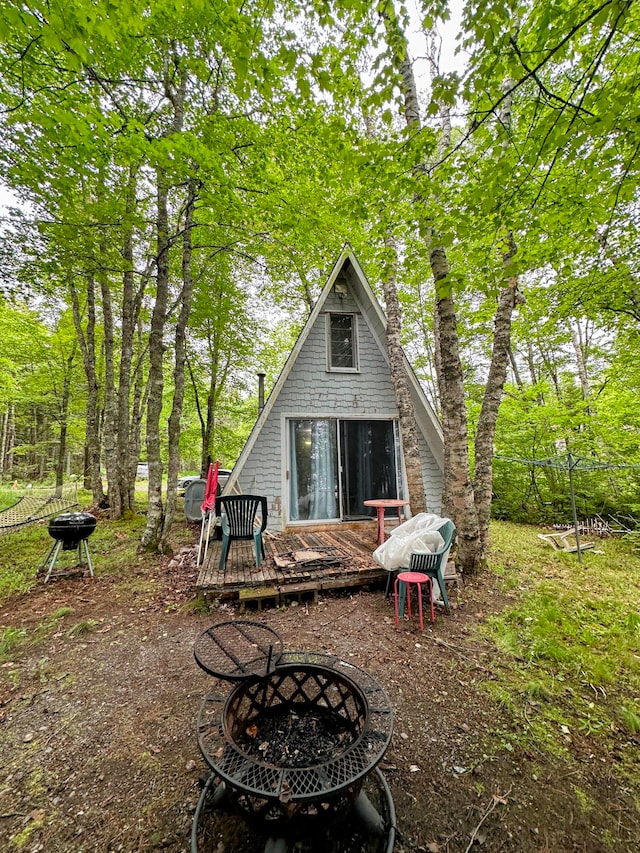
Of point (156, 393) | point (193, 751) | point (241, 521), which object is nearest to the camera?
point (193, 751)

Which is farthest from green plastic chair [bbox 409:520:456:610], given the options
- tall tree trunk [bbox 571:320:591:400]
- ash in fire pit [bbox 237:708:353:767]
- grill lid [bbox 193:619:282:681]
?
tall tree trunk [bbox 571:320:591:400]

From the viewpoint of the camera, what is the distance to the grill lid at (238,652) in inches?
74.5

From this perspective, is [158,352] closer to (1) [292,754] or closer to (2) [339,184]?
(2) [339,184]

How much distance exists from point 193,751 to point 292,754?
2.47 feet

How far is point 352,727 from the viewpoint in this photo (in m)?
1.84

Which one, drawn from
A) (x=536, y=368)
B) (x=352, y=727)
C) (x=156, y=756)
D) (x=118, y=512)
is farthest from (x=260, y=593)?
(x=536, y=368)

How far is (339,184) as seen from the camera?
6.02 m

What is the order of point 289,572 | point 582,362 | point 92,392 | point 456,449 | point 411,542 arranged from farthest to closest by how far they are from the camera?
point 582,362, point 92,392, point 456,449, point 289,572, point 411,542

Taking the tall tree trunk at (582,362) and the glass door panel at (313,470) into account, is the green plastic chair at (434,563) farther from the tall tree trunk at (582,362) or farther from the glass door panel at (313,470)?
the tall tree trunk at (582,362)

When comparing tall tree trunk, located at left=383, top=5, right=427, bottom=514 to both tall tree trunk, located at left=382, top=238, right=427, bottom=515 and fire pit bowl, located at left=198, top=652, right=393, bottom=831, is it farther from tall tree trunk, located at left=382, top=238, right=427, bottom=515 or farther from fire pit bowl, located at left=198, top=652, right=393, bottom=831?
fire pit bowl, located at left=198, top=652, right=393, bottom=831

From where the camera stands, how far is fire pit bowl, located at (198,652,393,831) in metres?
1.36

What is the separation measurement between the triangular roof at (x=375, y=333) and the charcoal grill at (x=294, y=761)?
4423 mm

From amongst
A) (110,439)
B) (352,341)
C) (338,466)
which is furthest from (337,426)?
(110,439)

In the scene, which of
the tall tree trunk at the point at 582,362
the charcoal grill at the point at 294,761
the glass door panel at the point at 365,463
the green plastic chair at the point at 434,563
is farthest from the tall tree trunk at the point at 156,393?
the tall tree trunk at the point at 582,362
